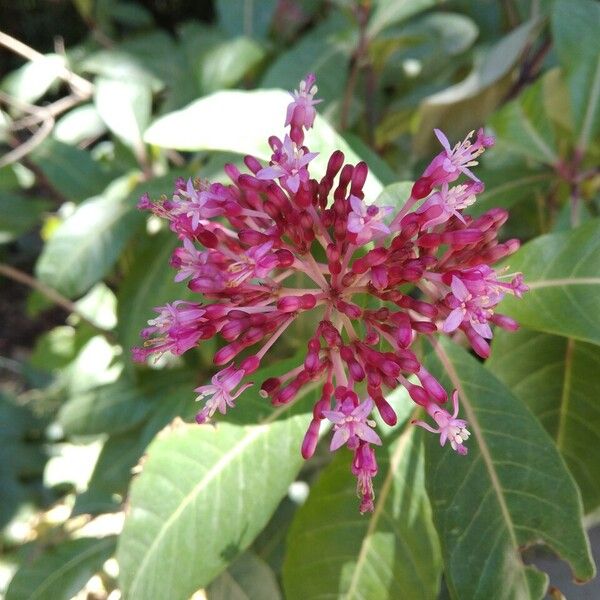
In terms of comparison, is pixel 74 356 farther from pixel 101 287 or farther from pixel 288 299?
pixel 288 299

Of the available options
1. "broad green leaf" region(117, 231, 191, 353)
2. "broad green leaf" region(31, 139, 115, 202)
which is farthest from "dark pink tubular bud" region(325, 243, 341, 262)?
"broad green leaf" region(31, 139, 115, 202)

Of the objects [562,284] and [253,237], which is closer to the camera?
[253,237]

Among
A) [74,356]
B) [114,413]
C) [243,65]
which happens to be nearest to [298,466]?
[114,413]

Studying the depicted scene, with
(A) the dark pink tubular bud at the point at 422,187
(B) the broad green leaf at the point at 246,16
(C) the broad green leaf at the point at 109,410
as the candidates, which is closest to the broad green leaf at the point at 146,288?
(C) the broad green leaf at the point at 109,410

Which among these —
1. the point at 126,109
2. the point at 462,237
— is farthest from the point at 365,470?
the point at 126,109

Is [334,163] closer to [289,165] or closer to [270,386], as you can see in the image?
[289,165]

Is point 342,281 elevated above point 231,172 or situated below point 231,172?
below
